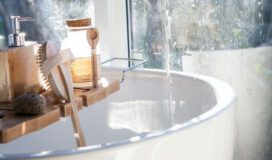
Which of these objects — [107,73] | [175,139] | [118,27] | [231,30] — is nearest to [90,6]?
[118,27]

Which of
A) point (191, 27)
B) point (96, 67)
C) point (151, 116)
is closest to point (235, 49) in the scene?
point (191, 27)

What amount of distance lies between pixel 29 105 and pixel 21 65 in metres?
0.15

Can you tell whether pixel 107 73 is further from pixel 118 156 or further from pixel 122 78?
pixel 118 156

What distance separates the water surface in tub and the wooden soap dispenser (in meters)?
0.15

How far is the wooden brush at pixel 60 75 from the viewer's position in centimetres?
87

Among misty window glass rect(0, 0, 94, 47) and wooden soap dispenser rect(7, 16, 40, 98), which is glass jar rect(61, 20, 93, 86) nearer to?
wooden soap dispenser rect(7, 16, 40, 98)

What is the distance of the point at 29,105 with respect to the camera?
0.81 m

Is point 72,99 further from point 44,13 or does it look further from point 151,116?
point 44,13

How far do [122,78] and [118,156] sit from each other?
1.89 ft

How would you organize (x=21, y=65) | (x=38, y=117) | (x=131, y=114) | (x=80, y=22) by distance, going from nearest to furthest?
(x=38, y=117) → (x=21, y=65) → (x=80, y=22) → (x=131, y=114)

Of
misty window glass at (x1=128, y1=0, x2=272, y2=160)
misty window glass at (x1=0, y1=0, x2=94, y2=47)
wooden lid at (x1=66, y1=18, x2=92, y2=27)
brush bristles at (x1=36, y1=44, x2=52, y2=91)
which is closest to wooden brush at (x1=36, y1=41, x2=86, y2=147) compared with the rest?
brush bristles at (x1=36, y1=44, x2=52, y2=91)

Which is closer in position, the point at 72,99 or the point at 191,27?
the point at 72,99

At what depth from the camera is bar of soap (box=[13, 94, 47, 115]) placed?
806 mm

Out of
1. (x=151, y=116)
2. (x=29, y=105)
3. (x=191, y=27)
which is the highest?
(x=191, y=27)
